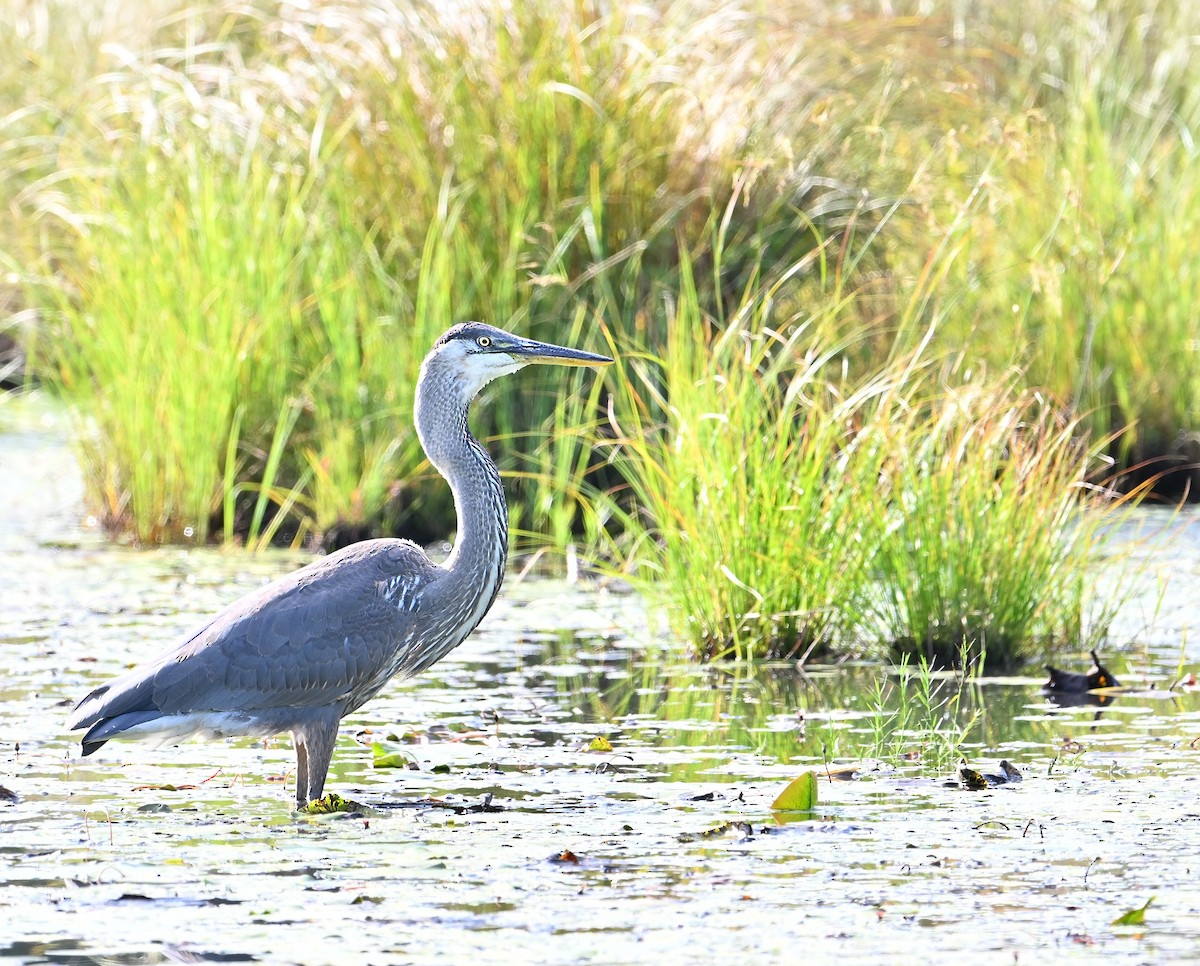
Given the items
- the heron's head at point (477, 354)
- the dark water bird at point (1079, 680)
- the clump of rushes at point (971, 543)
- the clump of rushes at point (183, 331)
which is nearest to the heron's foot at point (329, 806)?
the heron's head at point (477, 354)

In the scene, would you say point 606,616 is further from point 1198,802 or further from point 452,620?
point 1198,802

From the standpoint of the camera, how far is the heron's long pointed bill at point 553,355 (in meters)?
6.12

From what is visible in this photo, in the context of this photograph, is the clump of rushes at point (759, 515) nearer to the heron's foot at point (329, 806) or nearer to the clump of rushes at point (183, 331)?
the heron's foot at point (329, 806)

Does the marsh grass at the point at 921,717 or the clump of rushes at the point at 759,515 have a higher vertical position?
the clump of rushes at the point at 759,515

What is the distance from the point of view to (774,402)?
8891mm

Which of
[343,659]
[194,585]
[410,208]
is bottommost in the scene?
[194,585]

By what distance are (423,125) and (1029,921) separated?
247 inches

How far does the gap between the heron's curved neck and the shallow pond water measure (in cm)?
53

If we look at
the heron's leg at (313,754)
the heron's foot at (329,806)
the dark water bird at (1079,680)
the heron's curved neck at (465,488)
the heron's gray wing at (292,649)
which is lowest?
the dark water bird at (1079,680)

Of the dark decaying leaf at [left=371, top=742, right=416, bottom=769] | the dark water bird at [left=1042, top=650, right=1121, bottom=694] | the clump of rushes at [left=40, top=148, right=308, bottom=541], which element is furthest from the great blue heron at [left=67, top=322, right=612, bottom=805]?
the clump of rushes at [left=40, top=148, right=308, bottom=541]

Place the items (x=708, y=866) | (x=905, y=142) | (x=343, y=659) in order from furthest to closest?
(x=905, y=142) < (x=343, y=659) < (x=708, y=866)

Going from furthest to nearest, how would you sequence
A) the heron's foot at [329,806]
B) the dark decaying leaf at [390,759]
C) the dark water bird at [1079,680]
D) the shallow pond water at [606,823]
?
the dark water bird at [1079,680], the dark decaying leaf at [390,759], the heron's foot at [329,806], the shallow pond water at [606,823]

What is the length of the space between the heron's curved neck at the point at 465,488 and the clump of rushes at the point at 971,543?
5.50ft

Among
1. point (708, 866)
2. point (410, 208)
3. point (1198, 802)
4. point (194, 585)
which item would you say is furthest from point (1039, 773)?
point (410, 208)
